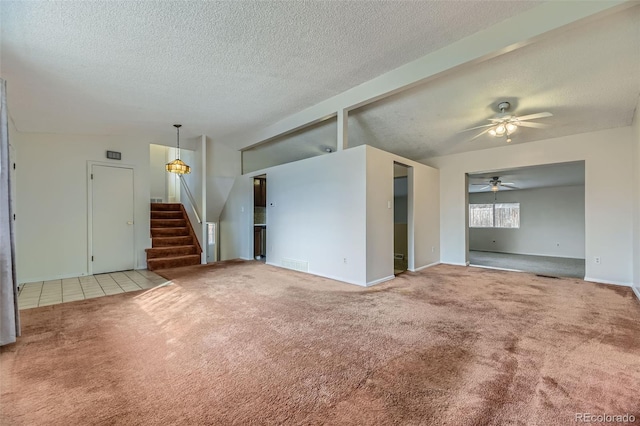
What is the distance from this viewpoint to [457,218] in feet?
20.5

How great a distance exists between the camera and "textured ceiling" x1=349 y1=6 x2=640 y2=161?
288 cm

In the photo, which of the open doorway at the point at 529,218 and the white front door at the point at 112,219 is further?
the open doorway at the point at 529,218

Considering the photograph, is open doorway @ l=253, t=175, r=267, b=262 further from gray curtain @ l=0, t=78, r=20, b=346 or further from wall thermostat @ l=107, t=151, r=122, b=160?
gray curtain @ l=0, t=78, r=20, b=346

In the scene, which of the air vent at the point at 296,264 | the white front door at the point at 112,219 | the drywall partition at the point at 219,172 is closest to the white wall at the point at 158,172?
the drywall partition at the point at 219,172

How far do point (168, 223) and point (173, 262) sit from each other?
1542 millimetres

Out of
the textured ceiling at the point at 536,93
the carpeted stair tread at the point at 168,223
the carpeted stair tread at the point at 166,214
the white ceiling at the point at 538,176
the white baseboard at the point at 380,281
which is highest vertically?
the textured ceiling at the point at 536,93

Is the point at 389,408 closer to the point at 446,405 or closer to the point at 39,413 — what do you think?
the point at 446,405

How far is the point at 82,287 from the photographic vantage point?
4.24 meters

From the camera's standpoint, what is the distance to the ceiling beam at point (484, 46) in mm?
2400

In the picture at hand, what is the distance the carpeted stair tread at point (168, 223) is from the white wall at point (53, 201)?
169cm

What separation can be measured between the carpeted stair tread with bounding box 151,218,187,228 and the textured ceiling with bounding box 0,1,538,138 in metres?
2.88

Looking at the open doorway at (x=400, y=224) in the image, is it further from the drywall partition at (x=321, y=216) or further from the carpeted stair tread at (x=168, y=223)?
the carpeted stair tread at (x=168, y=223)

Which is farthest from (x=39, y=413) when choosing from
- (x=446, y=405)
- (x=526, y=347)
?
(x=526, y=347)

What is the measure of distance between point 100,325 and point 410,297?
3.68 meters
